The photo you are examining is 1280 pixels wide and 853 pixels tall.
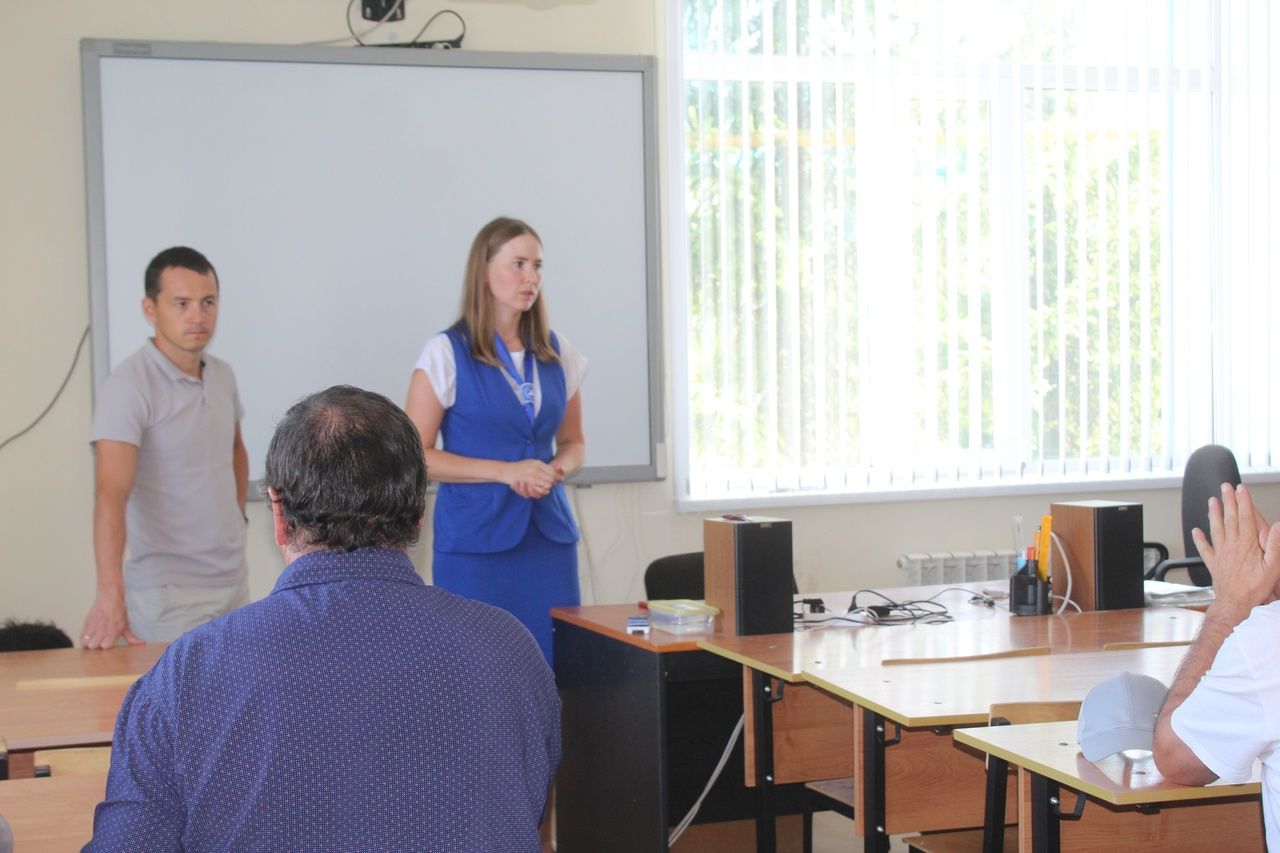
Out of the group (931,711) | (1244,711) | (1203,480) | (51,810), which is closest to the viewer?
→ (1244,711)

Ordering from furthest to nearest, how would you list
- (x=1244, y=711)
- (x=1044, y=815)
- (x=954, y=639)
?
(x=954, y=639) < (x=1044, y=815) < (x=1244, y=711)

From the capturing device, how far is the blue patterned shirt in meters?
1.26

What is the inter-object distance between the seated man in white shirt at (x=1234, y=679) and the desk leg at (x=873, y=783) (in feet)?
2.12

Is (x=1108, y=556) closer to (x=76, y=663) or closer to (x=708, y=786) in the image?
(x=708, y=786)

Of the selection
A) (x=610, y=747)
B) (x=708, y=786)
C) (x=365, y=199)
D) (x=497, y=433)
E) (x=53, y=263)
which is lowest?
(x=708, y=786)

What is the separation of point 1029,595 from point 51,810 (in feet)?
7.91

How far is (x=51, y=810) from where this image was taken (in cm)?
187

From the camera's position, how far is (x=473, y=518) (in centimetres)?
337

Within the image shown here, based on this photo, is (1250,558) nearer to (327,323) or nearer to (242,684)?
(242,684)

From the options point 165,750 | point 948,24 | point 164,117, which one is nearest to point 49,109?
point 164,117

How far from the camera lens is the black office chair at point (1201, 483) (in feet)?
15.7

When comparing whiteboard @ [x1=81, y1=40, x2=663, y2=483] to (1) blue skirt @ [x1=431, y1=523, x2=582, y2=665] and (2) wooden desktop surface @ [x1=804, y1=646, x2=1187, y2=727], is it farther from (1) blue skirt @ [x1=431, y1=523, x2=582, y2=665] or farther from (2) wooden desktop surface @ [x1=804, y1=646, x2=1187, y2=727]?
(2) wooden desktop surface @ [x1=804, y1=646, x2=1187, y2=727]

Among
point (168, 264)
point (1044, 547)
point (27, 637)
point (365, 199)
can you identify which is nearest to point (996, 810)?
point (1044, 547)

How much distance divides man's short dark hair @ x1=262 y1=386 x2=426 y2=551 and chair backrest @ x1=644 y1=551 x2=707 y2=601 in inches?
96.3
